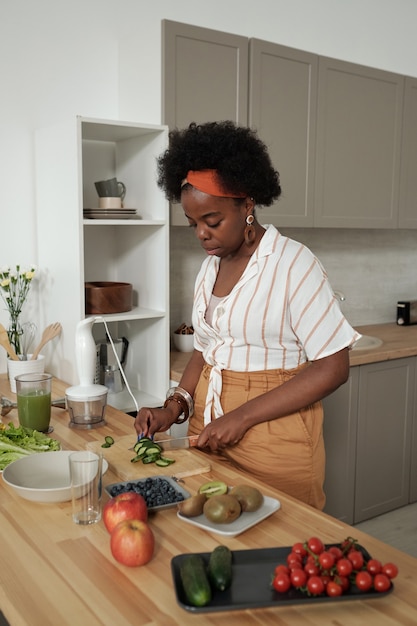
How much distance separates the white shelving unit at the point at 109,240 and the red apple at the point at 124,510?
113 centimetres

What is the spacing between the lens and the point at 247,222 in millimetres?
1685

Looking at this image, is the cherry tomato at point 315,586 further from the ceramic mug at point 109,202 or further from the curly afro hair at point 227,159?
the ceramic mug at point 109,202

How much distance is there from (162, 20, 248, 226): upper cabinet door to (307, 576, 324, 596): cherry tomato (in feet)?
5.68

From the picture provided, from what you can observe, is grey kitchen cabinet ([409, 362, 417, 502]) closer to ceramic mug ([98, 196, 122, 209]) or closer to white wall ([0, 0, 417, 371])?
ceramic mug ([98, 196, 122, 209])

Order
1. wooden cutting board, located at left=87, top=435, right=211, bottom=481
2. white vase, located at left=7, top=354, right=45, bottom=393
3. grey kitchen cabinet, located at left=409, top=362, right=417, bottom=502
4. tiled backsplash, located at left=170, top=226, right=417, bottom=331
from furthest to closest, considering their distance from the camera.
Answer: tiled backsplash, located at left=170, top=226, right=417, bottom=331
grey kitchen cabinet, located at left=409, top=362, right=417, bottom=502
white vase, located at left=7, top=354, right=45, bottom=393
wooden cutting board, located at left=87, top=435, right=211, bottom=481

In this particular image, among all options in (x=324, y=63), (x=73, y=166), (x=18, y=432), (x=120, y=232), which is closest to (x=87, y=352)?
(x=18, y=432)

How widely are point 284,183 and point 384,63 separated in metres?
1.35

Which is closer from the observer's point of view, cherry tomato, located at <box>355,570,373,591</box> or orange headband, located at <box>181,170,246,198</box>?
cherry tomato, located at <box>355,570,373,591</box>

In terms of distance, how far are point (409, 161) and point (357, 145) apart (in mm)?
398

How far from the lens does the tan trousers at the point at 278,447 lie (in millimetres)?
1668

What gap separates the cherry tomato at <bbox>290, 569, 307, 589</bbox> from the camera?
3.22 feet

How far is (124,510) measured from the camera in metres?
1.21

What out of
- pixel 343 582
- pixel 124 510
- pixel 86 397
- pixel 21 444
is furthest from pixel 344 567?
pixel 86 397

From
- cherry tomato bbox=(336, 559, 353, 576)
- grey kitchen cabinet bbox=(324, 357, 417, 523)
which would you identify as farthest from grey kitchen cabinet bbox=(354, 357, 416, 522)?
cherry tomato bbox=(336, 559, 353, 576)
